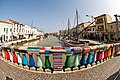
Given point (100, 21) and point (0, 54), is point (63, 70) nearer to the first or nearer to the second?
point (0, 54)

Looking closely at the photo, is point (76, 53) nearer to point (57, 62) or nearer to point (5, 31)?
Answer: point (57, 62)

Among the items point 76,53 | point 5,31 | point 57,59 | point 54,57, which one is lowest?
point 57,59

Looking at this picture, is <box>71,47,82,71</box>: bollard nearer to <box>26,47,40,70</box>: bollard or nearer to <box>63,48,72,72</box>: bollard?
<box>63,48,72,72</box>: bollard

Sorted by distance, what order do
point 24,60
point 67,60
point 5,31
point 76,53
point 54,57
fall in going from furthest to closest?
point 5,31, point 24,60, point 76,53, point 67,60, point 54,57

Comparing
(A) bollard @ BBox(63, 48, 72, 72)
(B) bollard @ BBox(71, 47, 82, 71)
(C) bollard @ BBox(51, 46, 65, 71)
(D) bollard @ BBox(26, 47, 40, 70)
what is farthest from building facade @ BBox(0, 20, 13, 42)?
(B) bollard @ BBox(71, 47, 82, 71)

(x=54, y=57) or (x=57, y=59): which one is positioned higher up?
(x=54, y=57)

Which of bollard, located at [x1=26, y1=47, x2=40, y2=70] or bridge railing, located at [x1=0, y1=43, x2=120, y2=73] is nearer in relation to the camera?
bridge railing, located at [x1=0, y1=43, x2=120, y2=73]

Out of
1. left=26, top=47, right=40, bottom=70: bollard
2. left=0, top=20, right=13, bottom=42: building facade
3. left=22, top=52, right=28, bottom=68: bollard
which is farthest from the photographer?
left=0, top=20, right=13, bottom=42: building facade

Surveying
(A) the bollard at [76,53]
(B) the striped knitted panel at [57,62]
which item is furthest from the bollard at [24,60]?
(A) the bollard at [76,53]

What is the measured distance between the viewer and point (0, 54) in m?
9.15

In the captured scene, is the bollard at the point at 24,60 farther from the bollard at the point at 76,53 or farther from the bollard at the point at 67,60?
the bollard at the point at 76,53

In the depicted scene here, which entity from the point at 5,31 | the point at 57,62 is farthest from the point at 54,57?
the point at 5,31

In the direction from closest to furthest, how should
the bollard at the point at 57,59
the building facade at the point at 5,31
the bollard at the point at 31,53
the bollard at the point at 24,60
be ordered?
1. the bollard at the point at 57,59
2. the bollard at the point at 31,53
3. the bollard at the point at 24,60
4. the building facade at the point at 5,31

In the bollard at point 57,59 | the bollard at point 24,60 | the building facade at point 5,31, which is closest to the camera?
the bollard at point 57,59
